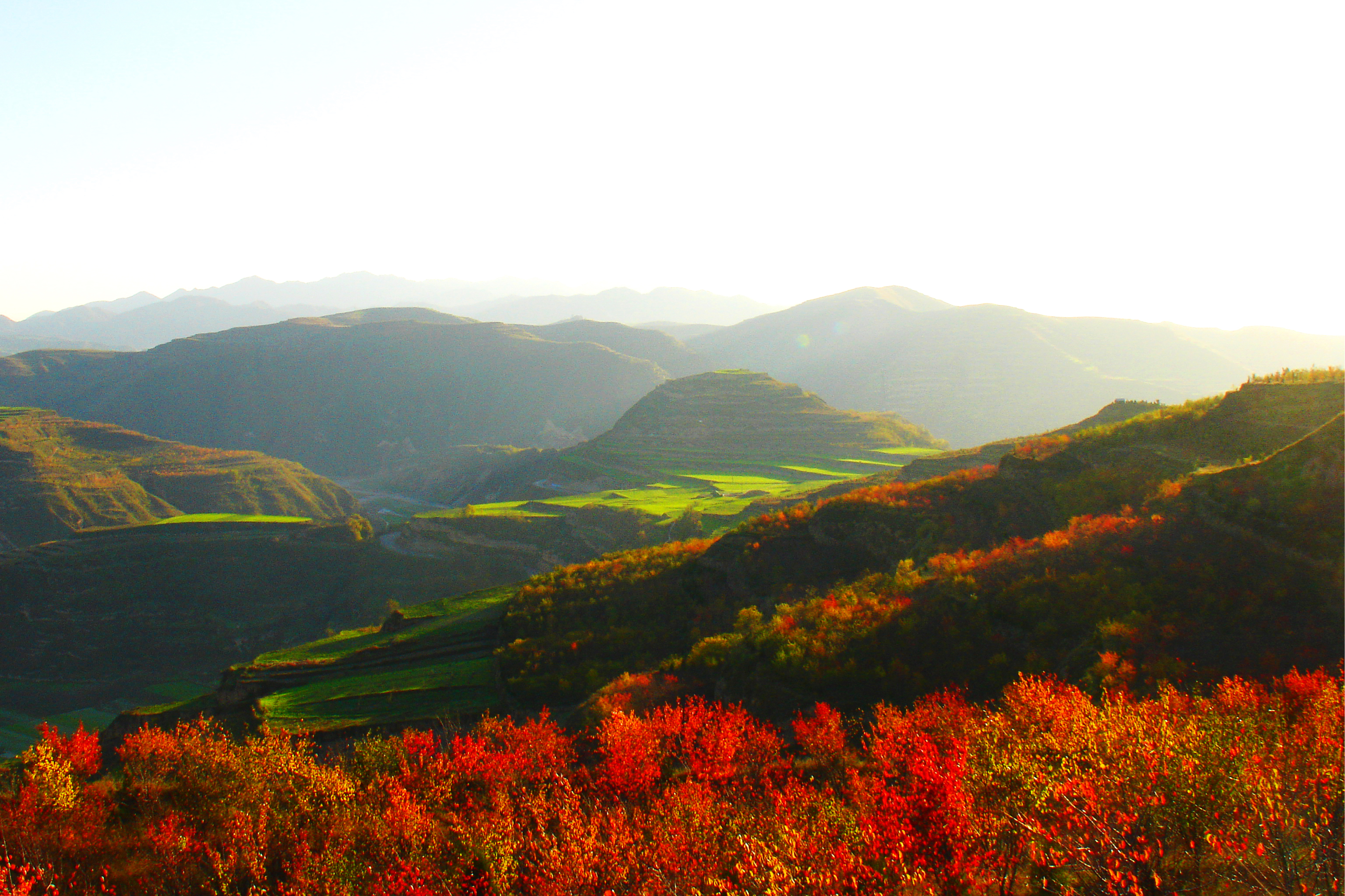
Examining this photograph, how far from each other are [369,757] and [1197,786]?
14653mm

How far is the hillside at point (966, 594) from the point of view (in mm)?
12672

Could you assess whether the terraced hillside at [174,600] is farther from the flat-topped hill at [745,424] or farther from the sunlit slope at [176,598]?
the flat-topped hill at [745,424]

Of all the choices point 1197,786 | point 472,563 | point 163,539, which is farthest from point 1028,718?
point 163,539

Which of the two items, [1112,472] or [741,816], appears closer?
[741,816]

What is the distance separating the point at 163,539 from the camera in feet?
225

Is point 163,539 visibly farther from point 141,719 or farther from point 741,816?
point 741,816

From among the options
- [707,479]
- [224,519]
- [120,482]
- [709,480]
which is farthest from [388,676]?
[120,482]

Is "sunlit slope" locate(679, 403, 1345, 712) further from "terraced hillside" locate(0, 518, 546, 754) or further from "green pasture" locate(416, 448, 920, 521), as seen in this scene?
"terraced hillside" locate(0, 518, 546, 754)

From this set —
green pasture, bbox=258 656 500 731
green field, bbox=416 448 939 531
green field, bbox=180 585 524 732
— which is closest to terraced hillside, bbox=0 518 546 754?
green field, bbox=416 448 939 531

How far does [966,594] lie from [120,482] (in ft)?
383

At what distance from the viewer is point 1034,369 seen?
16675 centimetres

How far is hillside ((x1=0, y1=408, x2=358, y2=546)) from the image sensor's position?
84.4m

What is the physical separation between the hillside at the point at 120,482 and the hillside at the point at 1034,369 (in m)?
130

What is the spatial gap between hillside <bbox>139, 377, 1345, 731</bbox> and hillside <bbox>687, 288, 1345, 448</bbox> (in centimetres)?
13507
